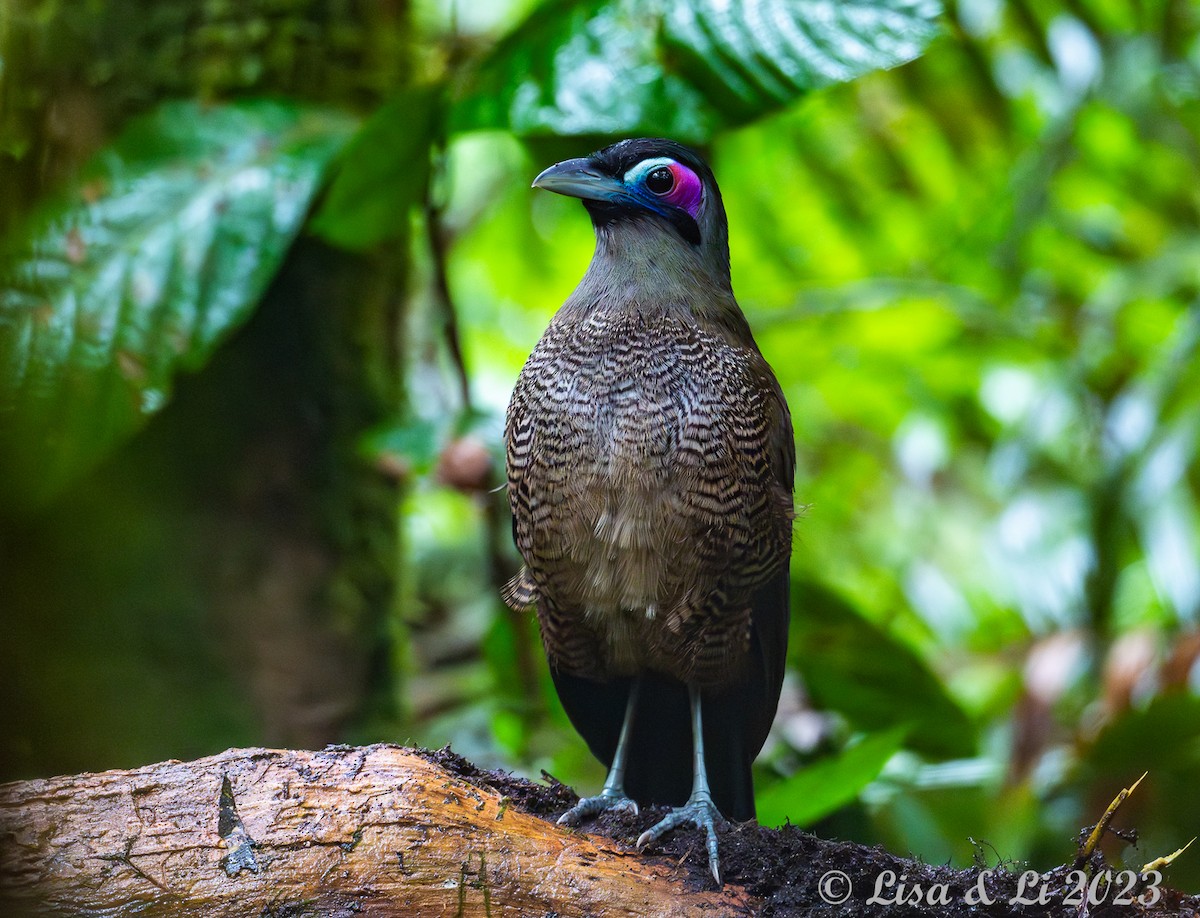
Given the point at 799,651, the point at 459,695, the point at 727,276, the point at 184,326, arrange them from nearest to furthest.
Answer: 1. the point at 727,276
2. the point at 184,326
3. the point at 799,651
4. the point at 459,695

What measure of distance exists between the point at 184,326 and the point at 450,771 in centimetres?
176

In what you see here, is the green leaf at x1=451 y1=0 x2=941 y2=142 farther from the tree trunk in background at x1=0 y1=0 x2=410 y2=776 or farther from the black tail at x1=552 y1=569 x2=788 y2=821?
the black tail at x1=552 y1=569 x2=788 y2=821

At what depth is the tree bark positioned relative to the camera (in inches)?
68.2

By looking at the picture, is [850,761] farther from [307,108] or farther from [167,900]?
[307,108]

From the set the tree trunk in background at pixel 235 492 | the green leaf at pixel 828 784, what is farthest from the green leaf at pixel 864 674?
the tree trunk in background at pixel 235 492

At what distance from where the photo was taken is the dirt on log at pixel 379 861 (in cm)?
174

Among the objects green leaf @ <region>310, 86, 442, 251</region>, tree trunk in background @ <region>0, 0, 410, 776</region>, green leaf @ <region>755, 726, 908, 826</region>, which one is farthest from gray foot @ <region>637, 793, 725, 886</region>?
green leaf @ <region>310, 86, 442, 251</region>

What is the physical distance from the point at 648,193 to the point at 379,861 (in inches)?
61.3

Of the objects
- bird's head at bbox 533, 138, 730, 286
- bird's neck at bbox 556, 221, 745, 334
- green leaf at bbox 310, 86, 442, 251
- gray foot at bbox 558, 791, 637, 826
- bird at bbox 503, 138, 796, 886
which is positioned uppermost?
green leaf at bbox 310, 86, 442, 251

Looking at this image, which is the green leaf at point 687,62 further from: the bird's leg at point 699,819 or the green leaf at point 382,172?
the bird's leg at point 699,819

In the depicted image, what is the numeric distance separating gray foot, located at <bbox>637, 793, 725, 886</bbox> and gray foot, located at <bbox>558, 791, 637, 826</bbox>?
0.08m

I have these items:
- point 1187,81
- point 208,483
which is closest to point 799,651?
point 208,483

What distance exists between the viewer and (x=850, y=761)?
9.02 ft

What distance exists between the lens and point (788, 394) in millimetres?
5004
